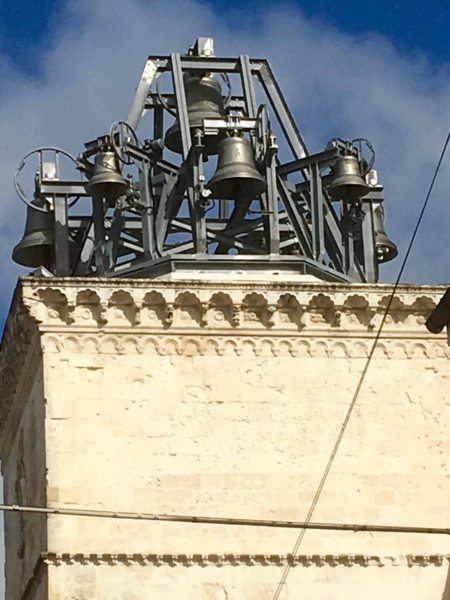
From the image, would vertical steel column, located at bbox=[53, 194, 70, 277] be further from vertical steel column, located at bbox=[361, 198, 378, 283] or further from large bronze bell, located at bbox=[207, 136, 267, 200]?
vertical steel column, located at bbox=[361, 198, 378, 283]

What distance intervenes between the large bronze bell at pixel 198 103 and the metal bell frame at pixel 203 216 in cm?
26

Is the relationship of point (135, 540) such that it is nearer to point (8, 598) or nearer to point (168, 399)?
point (168, 399)

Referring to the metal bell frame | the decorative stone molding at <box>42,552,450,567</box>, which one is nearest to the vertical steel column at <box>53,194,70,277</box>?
the metal bell frame

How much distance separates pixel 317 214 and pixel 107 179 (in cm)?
269

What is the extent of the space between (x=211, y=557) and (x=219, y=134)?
5.77m

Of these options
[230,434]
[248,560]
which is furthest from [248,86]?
[248,560]

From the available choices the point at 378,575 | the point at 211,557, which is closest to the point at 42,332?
the point at 211,557

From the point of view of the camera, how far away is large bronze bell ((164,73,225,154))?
1025 inches

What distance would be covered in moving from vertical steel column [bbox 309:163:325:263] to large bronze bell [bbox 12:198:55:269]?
3.35 metres

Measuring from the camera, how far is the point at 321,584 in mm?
22000

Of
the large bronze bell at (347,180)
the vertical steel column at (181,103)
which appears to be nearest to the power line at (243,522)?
the large bronze bell at (347,180)

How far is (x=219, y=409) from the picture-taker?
2248 cm

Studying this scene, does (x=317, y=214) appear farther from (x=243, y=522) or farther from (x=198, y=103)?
(x=243, y=522)

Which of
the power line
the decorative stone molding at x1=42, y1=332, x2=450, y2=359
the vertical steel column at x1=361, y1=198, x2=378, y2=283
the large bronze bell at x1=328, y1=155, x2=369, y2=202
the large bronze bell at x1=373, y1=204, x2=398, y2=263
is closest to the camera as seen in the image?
the power line
